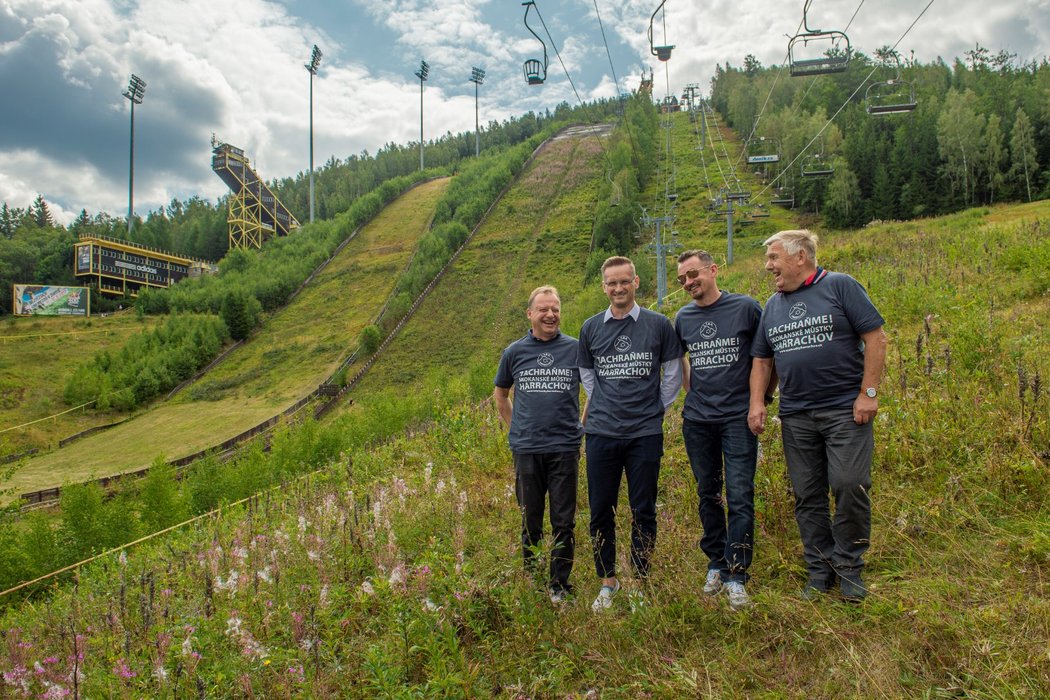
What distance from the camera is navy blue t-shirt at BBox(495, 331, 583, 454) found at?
410 cm

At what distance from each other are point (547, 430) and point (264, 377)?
42818 mm

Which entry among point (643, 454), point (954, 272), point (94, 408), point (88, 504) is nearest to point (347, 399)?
point (94, 408)

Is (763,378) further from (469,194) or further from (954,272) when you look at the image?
(469,194)

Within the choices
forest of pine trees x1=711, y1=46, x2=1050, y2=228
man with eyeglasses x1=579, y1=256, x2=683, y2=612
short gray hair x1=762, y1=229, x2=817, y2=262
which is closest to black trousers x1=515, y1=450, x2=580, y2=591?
man with eyeglasses x1=579, y1=256, x2=683, y2=612

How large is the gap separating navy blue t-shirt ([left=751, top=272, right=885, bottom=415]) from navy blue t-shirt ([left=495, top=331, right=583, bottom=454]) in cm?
131

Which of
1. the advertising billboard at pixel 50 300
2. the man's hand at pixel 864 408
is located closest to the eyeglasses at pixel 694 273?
the man's hand at pixel 864 408

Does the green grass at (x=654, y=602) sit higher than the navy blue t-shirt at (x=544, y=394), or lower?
lower

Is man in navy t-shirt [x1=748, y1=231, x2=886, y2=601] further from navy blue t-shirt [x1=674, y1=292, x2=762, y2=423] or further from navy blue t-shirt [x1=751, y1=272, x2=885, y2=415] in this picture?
navy blue t-shirt [x1=674, y1=292, x2=762, y2=423]

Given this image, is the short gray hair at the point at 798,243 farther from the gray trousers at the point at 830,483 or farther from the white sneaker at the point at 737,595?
the white sneaker at the point at 737,595

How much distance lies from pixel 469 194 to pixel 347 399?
41.6m

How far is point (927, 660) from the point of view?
8.39ft

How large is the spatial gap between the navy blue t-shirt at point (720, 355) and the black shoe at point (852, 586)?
1.00 metres

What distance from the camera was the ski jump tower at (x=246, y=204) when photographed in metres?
76.1

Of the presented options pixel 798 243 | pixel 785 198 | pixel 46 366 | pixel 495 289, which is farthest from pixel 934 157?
pixel 46 366
